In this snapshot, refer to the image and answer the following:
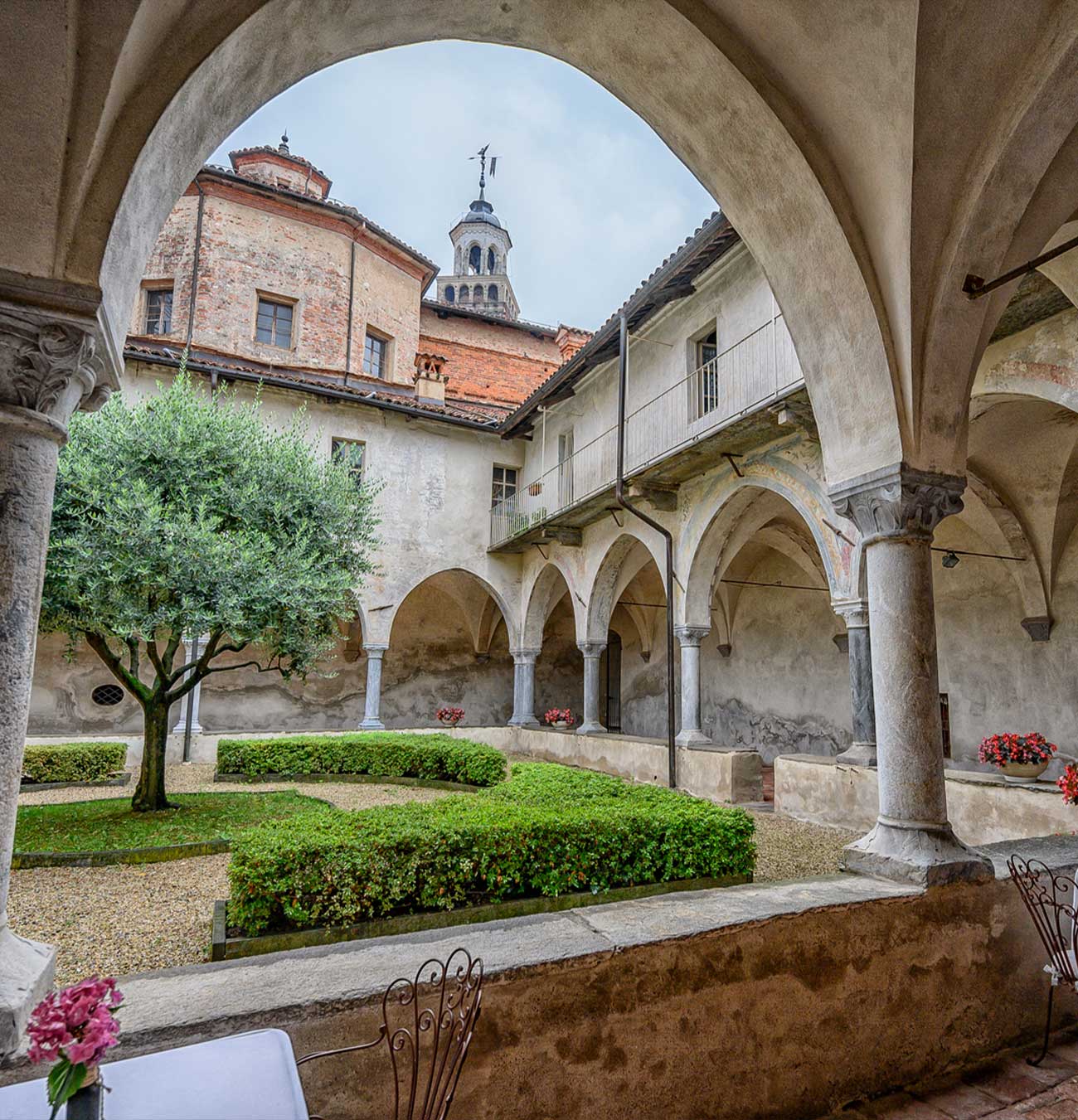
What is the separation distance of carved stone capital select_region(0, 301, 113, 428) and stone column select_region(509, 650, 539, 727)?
14156mm

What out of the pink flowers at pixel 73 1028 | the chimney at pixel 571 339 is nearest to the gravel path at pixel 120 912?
the pink flowers at pixel 73 1028

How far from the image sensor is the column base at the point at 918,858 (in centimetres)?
314

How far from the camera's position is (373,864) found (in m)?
3.78

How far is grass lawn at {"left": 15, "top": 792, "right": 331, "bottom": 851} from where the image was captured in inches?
242

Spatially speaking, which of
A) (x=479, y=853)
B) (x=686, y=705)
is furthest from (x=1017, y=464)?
(x=479, y=853)

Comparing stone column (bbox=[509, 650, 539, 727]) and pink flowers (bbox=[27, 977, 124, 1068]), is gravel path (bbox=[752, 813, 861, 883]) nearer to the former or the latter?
pink flowers (bbox=[27, 977, 124, 1068])

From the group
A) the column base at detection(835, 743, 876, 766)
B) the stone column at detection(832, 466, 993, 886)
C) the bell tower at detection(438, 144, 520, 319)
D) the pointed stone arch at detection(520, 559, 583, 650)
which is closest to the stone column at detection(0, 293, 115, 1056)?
the stone column at detection(832, 466, 993, 886)

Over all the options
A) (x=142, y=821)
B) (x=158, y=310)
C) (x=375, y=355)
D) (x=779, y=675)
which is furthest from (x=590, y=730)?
(x=158, y=310)

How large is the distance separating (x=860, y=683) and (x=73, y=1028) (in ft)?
28.9

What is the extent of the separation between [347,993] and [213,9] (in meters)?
2.97

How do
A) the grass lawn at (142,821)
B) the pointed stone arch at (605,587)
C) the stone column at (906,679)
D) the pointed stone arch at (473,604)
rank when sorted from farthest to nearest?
the pointed stone arch at (473,604)
the pointed stone arch at (605,587)
the grass lawn at (142,821)
the stone column at (906,679)

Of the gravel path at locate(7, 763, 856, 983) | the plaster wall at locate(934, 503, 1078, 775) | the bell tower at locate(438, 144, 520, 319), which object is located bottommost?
the gravel path at locate(7, 763, 856, 983)

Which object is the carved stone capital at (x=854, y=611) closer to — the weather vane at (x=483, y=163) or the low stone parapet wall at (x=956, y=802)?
the low stone parapet wall at (x=956, y=802)

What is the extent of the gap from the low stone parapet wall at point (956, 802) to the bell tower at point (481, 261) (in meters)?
30.2
